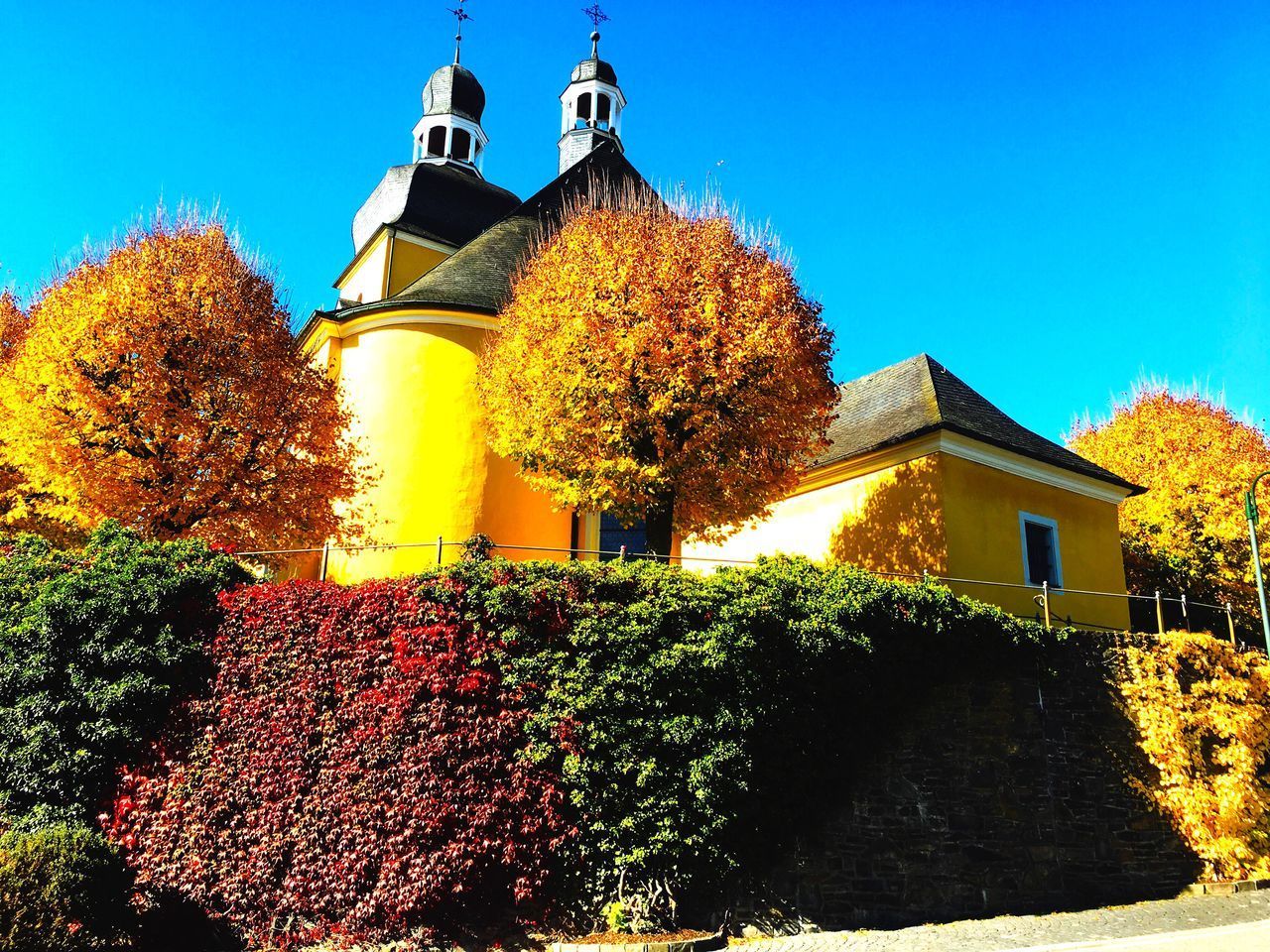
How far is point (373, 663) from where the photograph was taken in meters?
11.2

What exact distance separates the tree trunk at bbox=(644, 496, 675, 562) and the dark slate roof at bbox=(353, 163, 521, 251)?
55.3 feet

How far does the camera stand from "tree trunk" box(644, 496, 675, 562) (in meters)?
15.8

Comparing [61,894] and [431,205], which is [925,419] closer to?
[61,894]

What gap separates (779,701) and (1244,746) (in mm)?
9381

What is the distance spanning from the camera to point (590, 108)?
35.5m

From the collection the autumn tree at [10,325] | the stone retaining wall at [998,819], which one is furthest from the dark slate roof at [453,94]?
the stone retaining wall at [998,819]

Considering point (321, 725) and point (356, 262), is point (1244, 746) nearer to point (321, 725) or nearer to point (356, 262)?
point (321, 725)

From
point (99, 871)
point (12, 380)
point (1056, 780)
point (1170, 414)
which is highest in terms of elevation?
point (1170, 414)

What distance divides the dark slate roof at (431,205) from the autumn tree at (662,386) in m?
13.8

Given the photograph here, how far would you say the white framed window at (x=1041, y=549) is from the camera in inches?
769

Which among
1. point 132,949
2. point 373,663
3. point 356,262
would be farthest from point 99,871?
point 356,262

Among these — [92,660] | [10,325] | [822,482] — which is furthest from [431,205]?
[92,660]

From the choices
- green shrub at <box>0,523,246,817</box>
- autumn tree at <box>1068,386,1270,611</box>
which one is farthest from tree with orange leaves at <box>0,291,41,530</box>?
autumn tree at <box>1068,386,1270,611</box>

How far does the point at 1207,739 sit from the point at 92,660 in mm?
17502
